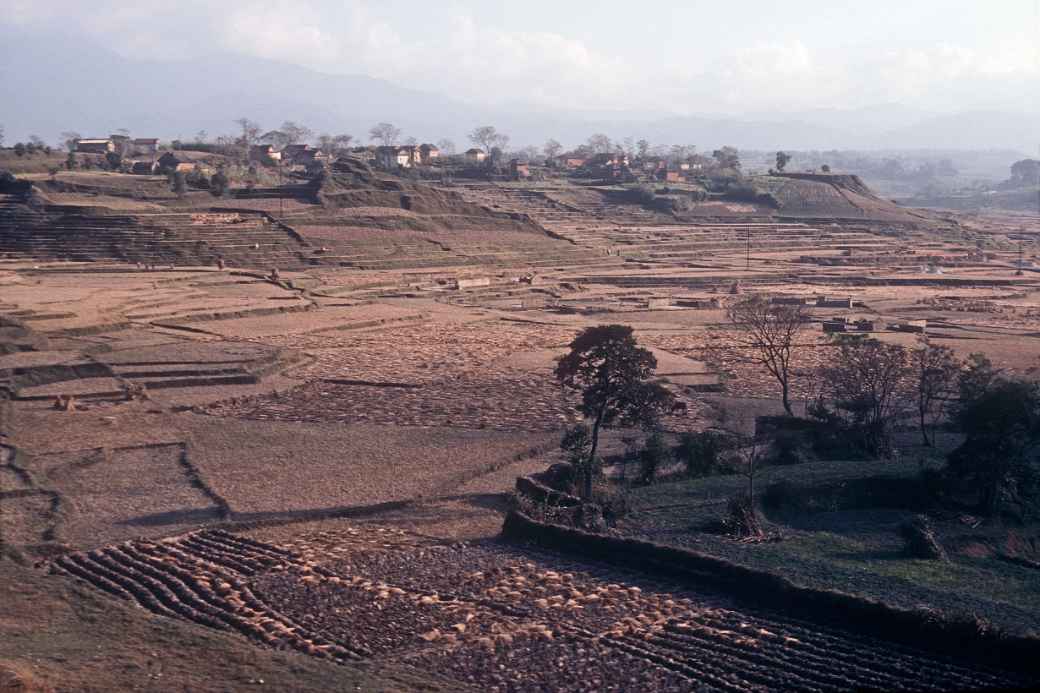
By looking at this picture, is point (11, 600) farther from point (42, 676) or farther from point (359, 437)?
point (359, 437)

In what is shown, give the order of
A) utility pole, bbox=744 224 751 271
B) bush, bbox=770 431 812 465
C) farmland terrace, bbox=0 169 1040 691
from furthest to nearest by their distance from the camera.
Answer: utility pole, bbox=744 224 751 271 < bush, bbox=770 431 812 465 < farmland terrace, bbox=0 169 1040 691

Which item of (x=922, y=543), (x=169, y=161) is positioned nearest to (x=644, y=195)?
(x=169, y=161)

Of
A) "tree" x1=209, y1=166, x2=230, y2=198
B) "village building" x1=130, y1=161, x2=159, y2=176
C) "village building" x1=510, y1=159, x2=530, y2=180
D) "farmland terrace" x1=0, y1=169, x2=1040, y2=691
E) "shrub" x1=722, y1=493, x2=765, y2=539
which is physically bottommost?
"farmland terrace" x1=0, y1=169, x2=1040, y2=691

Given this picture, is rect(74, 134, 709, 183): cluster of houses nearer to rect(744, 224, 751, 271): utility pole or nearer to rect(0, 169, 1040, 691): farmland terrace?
rect(744, 224, 751, 271): utility pole

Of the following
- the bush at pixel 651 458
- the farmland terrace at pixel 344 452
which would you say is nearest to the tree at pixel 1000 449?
the bush at pixel 651 458

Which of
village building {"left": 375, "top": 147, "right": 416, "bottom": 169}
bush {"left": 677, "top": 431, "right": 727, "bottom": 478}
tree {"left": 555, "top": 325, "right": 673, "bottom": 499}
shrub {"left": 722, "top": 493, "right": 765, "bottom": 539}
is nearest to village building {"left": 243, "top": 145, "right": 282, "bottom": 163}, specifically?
village building {"left": 375, "top": 147, "right": 416, "bottom": 169}

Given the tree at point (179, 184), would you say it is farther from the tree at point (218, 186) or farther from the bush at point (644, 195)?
the bush at point (644, 195)
